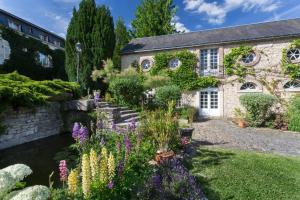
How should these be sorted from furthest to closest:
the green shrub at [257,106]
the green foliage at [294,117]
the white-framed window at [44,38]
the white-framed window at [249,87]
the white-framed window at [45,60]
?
1. the white-framed window at [44,38]
2. the white-framed window at [45,60]
3. the white-framed window at [249,87]
4. the green shrub at [257,106]
5. the green foliage at [294,117]

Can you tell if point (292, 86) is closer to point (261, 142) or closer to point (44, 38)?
point (261, 142)

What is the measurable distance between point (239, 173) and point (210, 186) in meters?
0.97

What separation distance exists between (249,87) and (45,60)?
1719cm

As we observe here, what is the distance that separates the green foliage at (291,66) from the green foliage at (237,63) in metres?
1.85

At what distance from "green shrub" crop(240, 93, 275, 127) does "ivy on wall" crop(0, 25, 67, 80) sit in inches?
630

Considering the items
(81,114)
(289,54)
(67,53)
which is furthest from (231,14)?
(81,114)

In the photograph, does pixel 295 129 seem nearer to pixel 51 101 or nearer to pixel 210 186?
pixel 210 186

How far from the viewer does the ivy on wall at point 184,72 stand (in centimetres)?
1477

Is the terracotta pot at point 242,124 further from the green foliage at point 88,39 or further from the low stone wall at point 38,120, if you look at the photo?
the green foliage at point 88,39

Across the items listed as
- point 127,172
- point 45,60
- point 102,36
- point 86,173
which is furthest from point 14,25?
point 86,173

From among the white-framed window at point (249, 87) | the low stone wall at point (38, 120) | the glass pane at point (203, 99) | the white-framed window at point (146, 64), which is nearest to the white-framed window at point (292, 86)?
the white-framed window at point (249, 87)

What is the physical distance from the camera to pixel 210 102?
14.8 metres

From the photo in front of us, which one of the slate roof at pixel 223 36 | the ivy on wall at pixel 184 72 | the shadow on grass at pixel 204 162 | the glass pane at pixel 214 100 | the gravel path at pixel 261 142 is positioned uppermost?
the slate roof at pixel 223 36

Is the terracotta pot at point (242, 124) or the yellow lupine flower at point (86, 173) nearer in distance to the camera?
the yellow lupine flower at point (86, 173)
